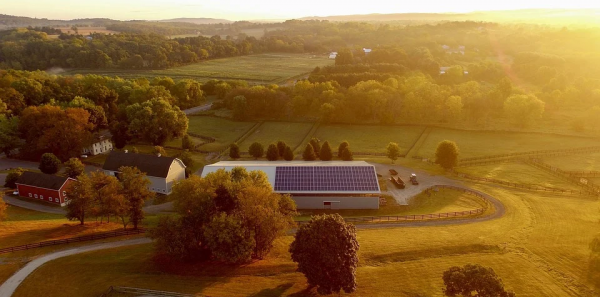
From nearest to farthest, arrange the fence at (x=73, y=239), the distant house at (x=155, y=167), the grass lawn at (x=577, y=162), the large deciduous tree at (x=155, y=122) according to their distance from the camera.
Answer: the fence at (x=73, y=239) < the distant house at (x=155, y=167) < the grass lawn at (x=577, y=162) < the large deciduous tree at (x=155, y=122)

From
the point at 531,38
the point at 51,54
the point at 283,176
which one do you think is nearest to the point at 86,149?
the point at 283,176

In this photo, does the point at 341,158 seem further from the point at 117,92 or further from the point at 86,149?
the point at 117,92

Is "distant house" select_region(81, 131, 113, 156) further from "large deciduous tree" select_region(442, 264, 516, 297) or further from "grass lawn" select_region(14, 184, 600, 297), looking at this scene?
"large deciduous tree" select_region(442, 264, 516, 297)

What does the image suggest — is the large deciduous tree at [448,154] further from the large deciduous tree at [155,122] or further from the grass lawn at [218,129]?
the large deciduous tree at [155,122]

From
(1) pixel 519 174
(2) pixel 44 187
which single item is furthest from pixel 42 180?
(1) pixel 519 174

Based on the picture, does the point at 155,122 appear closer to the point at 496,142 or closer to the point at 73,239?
the point at 73,239

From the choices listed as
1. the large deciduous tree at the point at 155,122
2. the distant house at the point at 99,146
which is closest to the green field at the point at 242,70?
the large deciduous tree at the point at 155,122
